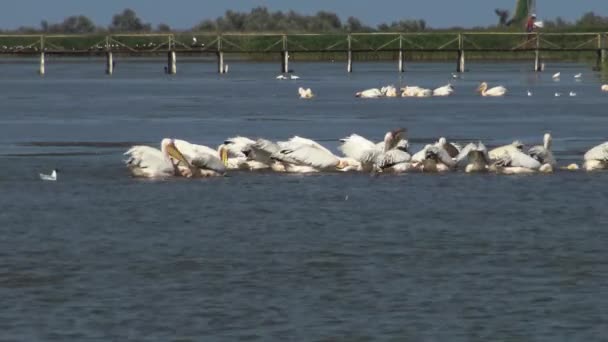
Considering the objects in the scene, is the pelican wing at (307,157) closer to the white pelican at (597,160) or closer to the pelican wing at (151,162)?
the pelican wing at (151,162)

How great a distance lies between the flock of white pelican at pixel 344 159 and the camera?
20.4m

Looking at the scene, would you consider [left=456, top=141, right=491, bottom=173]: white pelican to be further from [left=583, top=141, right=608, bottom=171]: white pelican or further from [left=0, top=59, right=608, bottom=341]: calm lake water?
[left=583, top=141, right=608, bottom=171]: white pelican

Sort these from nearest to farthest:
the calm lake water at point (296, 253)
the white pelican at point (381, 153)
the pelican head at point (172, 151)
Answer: the calm lake water at point (296, 253)
the pelican head at point (172, 151)
the white pelican at point (381, 153)

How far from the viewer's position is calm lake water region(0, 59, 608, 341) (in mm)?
10859

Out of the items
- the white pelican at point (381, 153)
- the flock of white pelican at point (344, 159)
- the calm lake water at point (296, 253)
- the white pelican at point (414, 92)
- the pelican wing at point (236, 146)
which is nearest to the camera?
the calm lake water at point (296, 253)

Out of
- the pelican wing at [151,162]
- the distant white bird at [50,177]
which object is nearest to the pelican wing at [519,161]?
the pelican wing at [151,162]

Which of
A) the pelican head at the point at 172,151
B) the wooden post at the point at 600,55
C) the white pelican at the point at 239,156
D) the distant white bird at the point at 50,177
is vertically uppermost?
the pelican head at the point at 172,151

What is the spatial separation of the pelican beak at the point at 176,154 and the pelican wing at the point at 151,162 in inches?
4.3

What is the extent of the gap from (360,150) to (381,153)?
17.8 inches

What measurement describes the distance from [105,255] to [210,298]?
2.39 m

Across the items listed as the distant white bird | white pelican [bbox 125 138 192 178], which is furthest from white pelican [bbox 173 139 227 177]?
the distant white bird

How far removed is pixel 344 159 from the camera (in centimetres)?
2155

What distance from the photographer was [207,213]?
16953mm

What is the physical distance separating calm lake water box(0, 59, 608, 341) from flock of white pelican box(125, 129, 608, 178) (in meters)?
0.33
